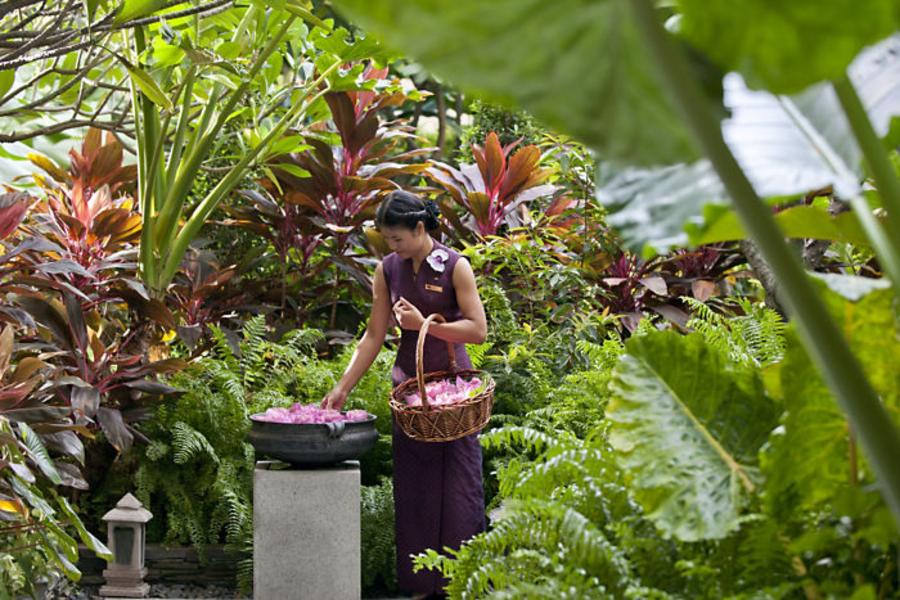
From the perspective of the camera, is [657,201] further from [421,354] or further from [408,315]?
[408,315]

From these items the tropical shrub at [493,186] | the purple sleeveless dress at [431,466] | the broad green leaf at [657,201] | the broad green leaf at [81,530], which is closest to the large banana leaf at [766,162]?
the broad green leaf at [657,201]

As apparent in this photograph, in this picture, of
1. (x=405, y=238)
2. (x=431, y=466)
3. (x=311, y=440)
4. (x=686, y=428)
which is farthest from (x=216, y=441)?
(x=686, y=428)

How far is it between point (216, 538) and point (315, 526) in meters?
0.76

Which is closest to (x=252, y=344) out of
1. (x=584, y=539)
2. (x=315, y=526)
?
(x=315, y=526)

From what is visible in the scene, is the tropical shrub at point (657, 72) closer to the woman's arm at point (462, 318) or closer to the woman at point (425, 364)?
the woman's arm at point (462, 318)

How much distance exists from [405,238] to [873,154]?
3312 mm

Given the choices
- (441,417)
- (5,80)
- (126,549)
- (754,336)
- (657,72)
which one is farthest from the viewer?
(126,549)

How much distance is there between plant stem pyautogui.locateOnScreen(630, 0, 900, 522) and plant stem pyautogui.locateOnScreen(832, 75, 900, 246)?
0.18 m

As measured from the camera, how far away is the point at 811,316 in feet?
1.74

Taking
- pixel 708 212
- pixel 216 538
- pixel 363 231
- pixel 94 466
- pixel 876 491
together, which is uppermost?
pixel 363 231

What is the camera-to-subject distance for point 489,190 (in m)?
5.64

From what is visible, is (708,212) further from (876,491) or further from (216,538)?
(216,538)

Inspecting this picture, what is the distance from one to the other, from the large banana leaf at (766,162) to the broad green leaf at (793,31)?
9.9 inches

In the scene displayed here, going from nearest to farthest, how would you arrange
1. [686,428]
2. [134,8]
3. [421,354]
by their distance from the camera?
[686,428] < [134,8] < [421,354]
